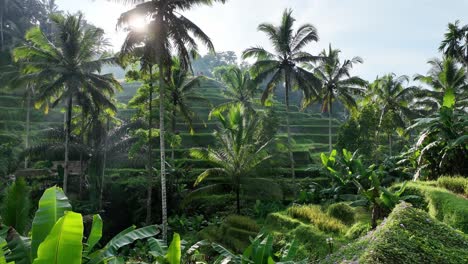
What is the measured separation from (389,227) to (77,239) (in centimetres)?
436

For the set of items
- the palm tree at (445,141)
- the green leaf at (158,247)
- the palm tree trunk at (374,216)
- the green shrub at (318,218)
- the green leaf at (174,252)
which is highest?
the palm tree at (445,141)

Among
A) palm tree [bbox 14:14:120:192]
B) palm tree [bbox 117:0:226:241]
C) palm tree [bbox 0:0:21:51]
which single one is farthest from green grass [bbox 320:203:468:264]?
palm tree [bbox 0:0:21:51]

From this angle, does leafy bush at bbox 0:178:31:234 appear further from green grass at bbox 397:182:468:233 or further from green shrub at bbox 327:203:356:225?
green shrub at bbox 327:203:356:225

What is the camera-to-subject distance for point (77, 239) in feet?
11.4

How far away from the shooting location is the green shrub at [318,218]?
1327 cm

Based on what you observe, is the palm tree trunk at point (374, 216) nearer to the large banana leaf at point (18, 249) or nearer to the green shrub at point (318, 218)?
the green shrub at point (318, 218)

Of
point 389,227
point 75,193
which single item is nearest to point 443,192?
point 389,227

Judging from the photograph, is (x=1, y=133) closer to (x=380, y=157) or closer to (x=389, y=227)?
(x=380, y=157)

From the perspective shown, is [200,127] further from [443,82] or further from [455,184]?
[455,184]

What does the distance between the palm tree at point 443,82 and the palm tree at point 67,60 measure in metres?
21.0

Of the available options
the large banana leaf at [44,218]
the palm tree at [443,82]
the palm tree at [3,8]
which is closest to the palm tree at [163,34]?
the large banana leaf at [44,218]

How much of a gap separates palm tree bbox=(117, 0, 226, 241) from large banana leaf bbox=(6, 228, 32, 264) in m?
11.4

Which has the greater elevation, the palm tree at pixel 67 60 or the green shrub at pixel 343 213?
the palm tree at pixel 67 60

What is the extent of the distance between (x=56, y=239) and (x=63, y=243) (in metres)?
0.07
